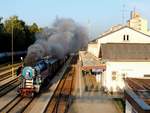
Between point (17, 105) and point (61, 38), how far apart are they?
29.5 meters

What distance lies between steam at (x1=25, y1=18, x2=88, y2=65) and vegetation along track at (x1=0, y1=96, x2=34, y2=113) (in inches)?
444

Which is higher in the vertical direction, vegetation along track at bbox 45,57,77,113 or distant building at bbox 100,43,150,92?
distant building at bbox 100,43,150,92

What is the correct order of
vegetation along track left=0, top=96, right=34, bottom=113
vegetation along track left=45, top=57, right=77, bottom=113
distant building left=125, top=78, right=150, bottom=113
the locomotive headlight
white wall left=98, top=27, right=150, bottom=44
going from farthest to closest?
white wall left=98, top=27, right=150, bottom=44 < the locomotive headlight < vegetation along track left=45, top=57, right=77, bottom=113 < vegetation along track left=0, top=96, right=34, bottom=113 < distant building left=125, top=78, right=150, bottom=113

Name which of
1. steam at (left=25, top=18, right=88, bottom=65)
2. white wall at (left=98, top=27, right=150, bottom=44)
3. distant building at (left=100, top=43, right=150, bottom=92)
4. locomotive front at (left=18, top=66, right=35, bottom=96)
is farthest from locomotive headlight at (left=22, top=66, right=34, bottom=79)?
white wall at (left=98, top=27, right=150, bottom=44)

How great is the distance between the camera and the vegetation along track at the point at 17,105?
25.8 meters

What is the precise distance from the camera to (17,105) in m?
27.6

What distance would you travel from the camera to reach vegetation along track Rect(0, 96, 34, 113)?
84.5ft

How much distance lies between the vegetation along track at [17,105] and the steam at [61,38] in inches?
444

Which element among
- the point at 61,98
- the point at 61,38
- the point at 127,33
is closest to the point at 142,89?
the point at 61,98

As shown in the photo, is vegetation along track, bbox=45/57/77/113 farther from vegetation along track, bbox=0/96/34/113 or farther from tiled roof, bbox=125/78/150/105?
tiled roof, bbox=125/78/150/105

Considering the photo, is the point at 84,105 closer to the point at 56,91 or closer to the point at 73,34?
the point at 56,91

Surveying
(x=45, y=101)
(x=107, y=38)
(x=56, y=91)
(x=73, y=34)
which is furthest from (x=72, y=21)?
(x=45, y=101)

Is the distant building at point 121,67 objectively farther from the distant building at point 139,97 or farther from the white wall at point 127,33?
the white wall at point 127,33

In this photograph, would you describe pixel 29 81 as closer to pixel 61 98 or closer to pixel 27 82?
pixel 27 82
